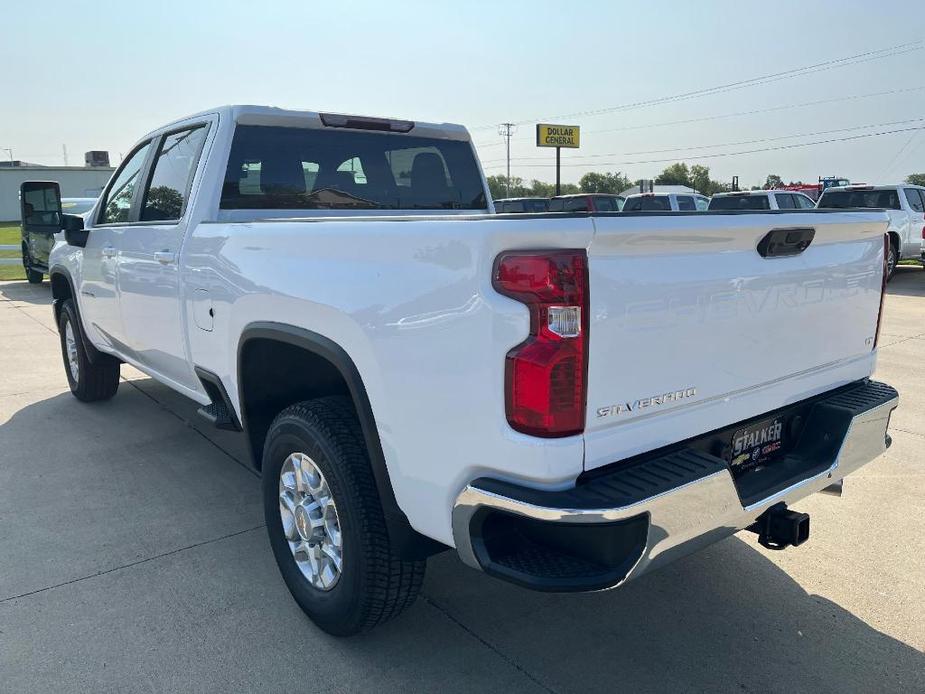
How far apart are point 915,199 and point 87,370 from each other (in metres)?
16.9

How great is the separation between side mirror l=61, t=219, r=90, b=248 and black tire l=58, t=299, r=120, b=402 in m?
0.82

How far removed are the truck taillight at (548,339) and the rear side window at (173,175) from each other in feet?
8.31

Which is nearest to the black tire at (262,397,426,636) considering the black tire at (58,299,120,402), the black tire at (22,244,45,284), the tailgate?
the tailgate

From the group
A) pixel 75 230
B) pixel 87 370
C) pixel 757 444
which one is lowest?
pixel 87 370

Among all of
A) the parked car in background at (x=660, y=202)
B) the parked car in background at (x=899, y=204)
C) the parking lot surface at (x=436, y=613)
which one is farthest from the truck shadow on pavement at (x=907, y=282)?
the parking lot surface at (x=436, y=613)

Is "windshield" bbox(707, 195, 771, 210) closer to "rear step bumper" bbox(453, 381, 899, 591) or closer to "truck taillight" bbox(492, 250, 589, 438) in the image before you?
"rear step bumper" bbox(453, 381, 899, 591)

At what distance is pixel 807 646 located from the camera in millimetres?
2818

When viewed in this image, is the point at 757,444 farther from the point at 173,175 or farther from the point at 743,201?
the point at 743,201

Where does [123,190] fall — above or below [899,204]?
above

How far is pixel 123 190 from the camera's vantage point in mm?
4980

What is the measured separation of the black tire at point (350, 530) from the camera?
2562 millimetres

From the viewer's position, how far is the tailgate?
2.06 meters

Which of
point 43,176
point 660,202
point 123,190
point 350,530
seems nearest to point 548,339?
point 350,530

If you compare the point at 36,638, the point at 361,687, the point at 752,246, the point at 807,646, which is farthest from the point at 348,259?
the point at 807,646
